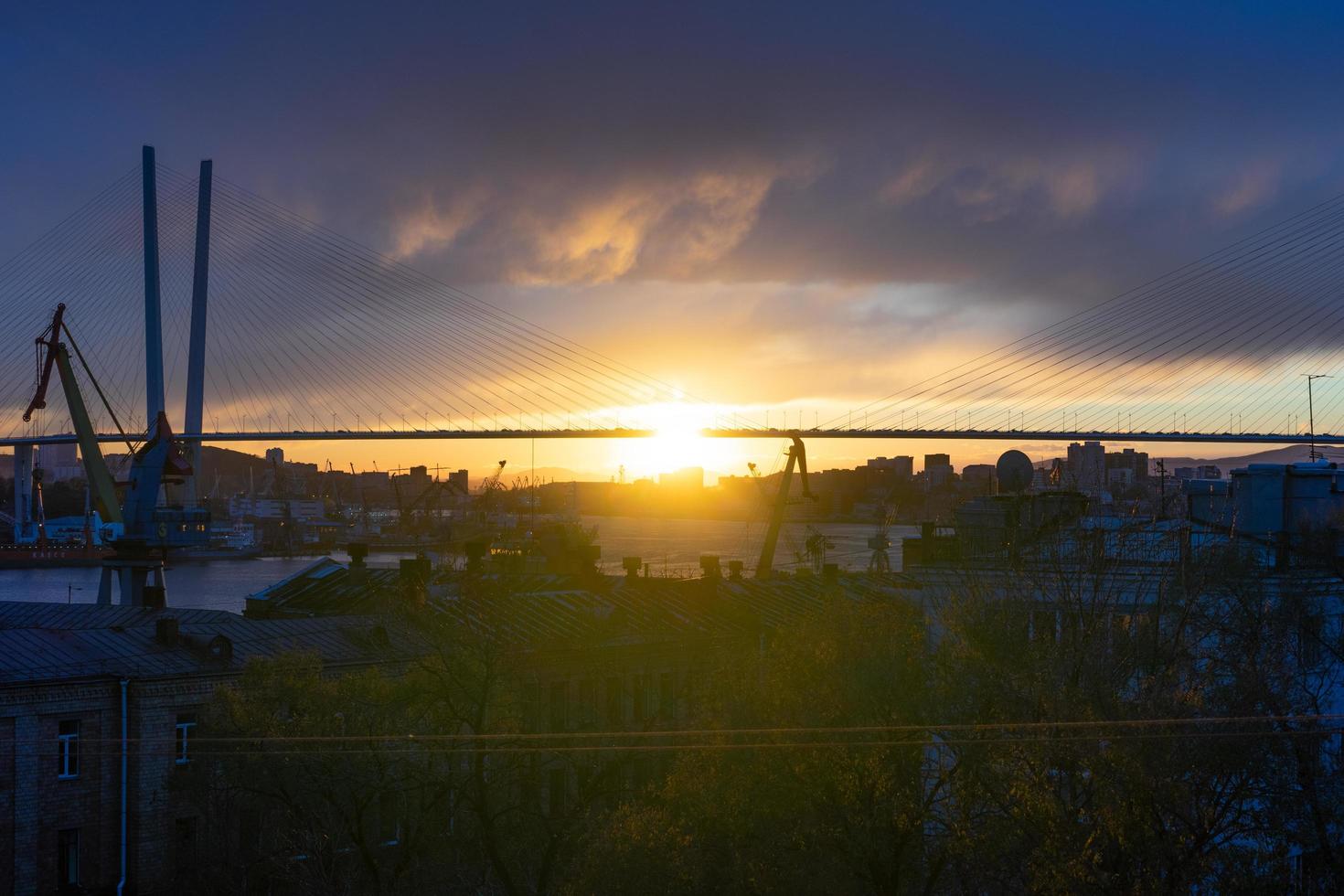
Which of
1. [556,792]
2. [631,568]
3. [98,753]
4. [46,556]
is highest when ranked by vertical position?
[631,568]

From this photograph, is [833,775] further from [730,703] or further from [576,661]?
[576,661]

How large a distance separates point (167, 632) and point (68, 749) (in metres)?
1.58

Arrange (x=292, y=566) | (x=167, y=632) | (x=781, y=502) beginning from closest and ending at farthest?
(x=167, y=632), (x=781, y=502), (x=292, y=566)

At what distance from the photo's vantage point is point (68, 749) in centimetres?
1158

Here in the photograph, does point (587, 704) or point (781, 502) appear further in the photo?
point (781, 502)

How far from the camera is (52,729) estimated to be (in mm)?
11492

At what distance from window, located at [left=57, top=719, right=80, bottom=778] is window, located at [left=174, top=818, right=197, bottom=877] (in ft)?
3.32

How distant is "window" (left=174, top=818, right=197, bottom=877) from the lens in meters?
11.7

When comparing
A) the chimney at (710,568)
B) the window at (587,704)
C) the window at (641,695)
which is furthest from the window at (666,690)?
the chimney at (710,568)

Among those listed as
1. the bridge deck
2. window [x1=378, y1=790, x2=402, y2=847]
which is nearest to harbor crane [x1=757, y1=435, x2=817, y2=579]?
the bridge deck

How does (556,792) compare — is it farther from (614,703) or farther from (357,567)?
(357,567)

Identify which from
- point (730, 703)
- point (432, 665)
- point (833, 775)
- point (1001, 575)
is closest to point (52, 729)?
point (432, 665)

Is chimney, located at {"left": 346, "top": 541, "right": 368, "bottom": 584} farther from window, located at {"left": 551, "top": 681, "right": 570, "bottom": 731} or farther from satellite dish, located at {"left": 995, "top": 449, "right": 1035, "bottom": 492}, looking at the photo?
satellite dish, located at {"left": 995, "top": 449, "right": 1035, "bottom": 492}

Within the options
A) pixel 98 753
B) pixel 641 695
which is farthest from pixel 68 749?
pixel 641 695
